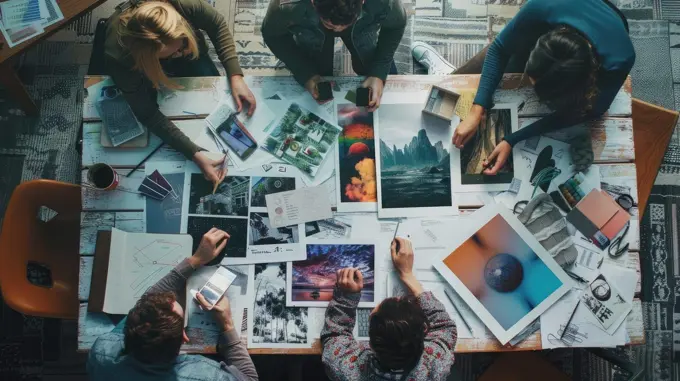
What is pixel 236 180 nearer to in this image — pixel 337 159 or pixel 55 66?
pixel 337 159

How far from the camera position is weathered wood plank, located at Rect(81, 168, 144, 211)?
5.93 feet

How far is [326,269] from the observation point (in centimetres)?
179

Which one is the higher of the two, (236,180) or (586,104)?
(586,104)

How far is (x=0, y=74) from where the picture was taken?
2264 mm

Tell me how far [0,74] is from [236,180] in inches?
50.5

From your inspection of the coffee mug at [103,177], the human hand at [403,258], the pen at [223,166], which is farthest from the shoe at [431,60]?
the coffee mug at [103,177]

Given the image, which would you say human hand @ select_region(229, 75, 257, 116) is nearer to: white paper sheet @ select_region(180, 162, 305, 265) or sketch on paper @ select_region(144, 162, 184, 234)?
white paper sheet @ select_region(180, 162, 305, 265)

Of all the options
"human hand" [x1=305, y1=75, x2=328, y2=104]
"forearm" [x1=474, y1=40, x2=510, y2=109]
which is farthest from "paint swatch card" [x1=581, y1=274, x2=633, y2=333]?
"human hand" [x1=305, y1=75, x2=328, y2=104]

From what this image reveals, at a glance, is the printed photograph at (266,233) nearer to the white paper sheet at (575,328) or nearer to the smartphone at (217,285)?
the smartphone at (217,285)

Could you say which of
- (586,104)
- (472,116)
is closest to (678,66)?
(586,104)

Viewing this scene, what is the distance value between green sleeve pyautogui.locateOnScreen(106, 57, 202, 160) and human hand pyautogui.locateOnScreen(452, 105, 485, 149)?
91 centimetres

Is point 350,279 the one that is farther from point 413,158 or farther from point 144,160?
point 144,160

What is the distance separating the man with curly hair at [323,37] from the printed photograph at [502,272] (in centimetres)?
60

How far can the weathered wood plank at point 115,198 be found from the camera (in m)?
1.81
